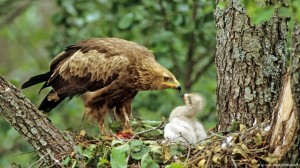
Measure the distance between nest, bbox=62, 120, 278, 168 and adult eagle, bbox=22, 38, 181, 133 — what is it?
105 cm

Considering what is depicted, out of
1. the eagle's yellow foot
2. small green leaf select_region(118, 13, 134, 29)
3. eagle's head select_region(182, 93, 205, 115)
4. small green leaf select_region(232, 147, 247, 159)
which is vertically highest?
small green leaf select_region(118, 13, 134, 29)

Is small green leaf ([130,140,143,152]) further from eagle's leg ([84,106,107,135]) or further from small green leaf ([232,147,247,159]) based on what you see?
eagle's leg ([84,106,107,135])

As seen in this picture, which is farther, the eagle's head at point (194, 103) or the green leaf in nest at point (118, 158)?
the eagle's head at point (194, 103)

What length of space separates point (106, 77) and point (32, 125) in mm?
1638

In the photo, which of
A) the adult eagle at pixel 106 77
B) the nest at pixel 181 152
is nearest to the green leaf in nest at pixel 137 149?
the nest at pixel 181 152

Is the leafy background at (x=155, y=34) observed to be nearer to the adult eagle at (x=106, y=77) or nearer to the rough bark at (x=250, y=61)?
the adult eagle at (x=106, y=77)

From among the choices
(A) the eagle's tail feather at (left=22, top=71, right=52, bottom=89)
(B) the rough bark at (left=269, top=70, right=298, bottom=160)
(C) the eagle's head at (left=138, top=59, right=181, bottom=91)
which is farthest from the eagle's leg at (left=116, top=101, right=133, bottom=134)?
(B) the rough bark at (left=269, top=70, right=298, bottom=160)

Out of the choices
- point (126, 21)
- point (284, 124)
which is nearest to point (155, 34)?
point (126, 21)

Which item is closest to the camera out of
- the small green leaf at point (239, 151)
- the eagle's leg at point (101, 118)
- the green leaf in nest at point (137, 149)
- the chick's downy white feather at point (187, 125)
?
the small green leaf at point (239, 151)

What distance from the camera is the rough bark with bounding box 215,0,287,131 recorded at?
6793mm

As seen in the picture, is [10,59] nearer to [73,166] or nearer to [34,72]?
[34,72]

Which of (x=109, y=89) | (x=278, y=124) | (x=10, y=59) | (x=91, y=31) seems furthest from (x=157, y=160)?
(x=10, y=59)

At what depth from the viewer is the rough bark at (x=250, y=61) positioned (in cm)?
679

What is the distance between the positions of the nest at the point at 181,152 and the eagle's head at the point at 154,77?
1103 millimetres
